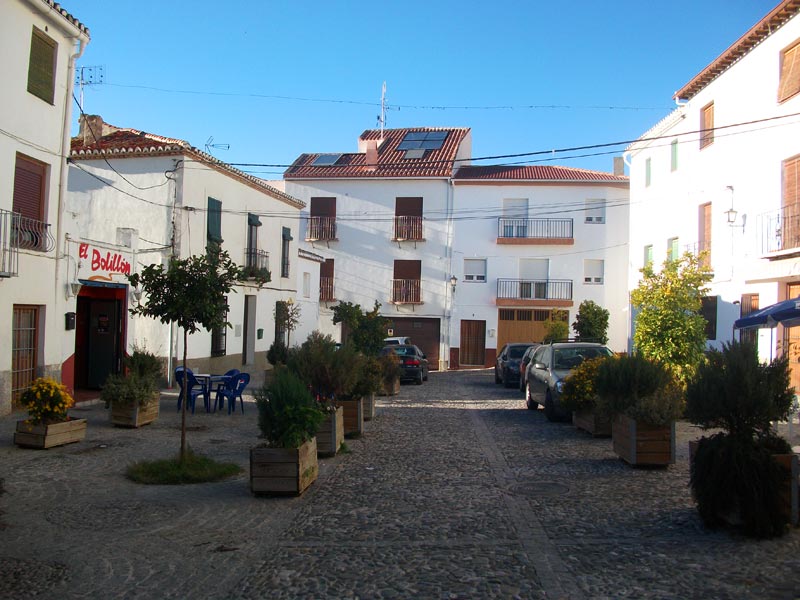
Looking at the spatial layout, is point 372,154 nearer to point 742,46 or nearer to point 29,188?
point 742,46

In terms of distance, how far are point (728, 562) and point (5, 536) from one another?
5777mm

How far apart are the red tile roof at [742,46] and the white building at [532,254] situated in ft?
39.5

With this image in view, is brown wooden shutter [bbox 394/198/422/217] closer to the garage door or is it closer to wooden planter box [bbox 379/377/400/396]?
the garage door

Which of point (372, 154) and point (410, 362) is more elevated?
point (372, 154)

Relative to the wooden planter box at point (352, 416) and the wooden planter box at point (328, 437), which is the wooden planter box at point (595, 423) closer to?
the wooden planter box at point (352, 416)

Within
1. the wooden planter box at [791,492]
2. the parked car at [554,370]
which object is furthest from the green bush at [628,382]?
the wooden planter box at [791,492]

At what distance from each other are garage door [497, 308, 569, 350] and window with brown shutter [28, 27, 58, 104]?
81.6 ft

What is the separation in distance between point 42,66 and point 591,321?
23.9 metres

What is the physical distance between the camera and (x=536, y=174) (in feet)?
118

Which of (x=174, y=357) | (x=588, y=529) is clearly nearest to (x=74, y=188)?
(x=174, y=357)

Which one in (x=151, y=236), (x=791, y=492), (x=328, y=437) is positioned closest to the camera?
(x=791, y=492)

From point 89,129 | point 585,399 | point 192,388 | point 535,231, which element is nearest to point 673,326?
point 585,399

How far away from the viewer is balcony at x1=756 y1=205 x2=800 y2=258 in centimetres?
1698

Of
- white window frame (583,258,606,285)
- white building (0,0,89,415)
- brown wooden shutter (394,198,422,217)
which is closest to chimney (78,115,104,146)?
white building (0,0,89,415)
